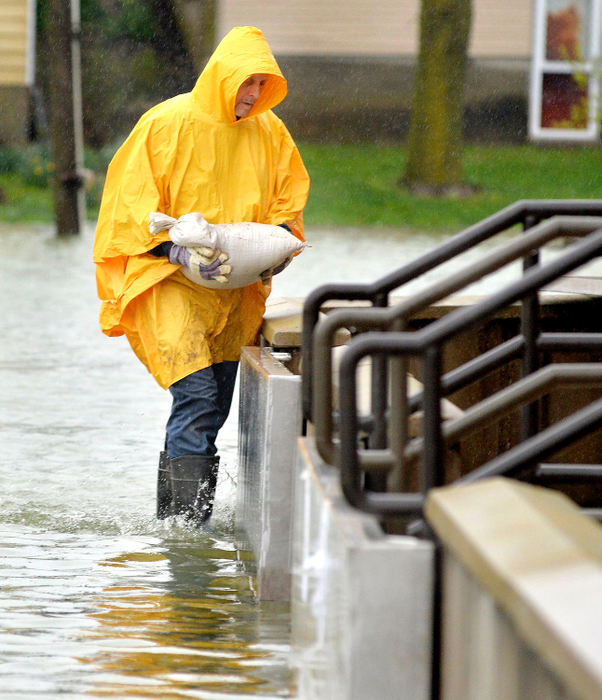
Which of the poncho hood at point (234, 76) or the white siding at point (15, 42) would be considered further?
the white siding at point (15, 42)

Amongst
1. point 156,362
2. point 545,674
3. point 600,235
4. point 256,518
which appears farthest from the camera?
point 156,362

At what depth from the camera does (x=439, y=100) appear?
26547mm

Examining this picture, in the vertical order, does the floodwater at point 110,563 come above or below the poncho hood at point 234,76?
below

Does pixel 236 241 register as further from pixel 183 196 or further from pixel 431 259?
pixel 431 259

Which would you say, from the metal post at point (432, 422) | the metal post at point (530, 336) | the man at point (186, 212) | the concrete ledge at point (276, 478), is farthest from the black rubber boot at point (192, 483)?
the metal post at point (432, 422)

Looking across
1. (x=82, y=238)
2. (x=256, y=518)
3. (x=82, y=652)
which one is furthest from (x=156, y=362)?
(x=82, y=238)

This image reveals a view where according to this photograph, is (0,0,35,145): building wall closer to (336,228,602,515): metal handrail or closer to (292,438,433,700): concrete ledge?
(336,228,602,515): metal handrail

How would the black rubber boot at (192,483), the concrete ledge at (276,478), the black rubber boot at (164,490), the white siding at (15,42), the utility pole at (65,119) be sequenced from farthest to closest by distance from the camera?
the white siding at (15,42) < the utility pole at (65,119) < the black rubber boot at (164,490) < the black rubber boot at (192,483) < the concrete ledge at (276,478)

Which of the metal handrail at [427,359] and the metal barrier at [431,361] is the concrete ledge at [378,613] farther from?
the metal barrier at [431,361]

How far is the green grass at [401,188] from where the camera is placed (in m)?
25.2

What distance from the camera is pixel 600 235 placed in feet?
10.00

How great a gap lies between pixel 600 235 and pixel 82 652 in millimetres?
2017

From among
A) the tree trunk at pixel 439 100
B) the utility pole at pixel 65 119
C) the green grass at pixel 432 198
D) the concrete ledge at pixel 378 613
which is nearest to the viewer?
the concrete ledge at pixel 378 613

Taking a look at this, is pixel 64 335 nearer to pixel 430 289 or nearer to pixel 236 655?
pixel 236 655
